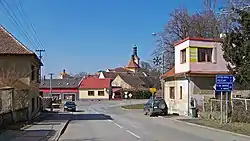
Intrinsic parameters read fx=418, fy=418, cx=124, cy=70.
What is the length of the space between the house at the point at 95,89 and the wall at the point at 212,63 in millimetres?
67614

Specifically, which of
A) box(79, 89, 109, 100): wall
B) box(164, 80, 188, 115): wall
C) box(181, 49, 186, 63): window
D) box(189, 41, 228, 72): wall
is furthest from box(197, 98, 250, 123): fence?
box(79, 89, 109, 100): wall

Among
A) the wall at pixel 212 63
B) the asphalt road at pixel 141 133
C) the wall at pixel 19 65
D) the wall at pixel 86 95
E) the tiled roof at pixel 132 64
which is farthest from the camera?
the tiled roof at pixel 132 64

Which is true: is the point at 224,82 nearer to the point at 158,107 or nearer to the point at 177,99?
the point at 177,99

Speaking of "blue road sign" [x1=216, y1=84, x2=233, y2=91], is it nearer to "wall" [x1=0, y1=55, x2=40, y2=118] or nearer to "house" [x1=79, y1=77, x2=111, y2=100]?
"wall" [x1=0, y1=55, x2=40, y2=118]

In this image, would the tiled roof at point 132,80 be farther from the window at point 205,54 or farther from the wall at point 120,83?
the window at point 205,54

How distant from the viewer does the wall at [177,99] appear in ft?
129

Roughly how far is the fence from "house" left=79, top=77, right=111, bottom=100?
7244 centimetres

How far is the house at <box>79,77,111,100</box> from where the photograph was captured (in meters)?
107

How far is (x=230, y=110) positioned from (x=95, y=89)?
3114 inches

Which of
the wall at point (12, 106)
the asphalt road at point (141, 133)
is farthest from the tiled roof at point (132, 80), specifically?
the asphalt road at point (141, 133)

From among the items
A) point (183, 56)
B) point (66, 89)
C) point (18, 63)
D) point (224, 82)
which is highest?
point (183, 56)

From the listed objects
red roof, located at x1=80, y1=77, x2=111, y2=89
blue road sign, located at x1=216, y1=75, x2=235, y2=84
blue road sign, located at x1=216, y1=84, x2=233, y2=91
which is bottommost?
blue road sign, located at x1=216, y1=84, x2=233, y2=91

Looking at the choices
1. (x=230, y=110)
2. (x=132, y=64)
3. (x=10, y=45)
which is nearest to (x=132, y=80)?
(x=132, y=64)

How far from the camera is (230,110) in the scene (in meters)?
29.8
